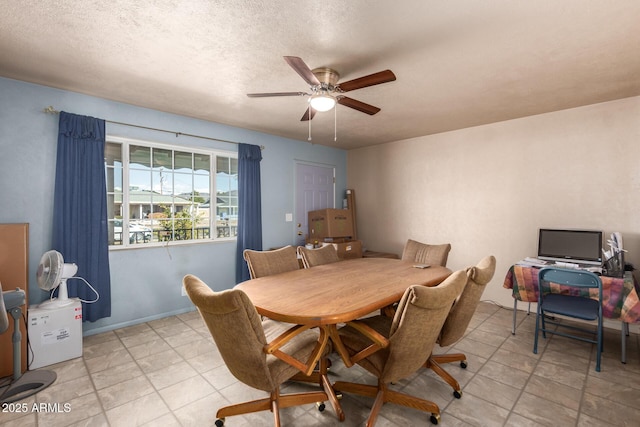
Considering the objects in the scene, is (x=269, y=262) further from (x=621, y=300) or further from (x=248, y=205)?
(x=621, y=300)

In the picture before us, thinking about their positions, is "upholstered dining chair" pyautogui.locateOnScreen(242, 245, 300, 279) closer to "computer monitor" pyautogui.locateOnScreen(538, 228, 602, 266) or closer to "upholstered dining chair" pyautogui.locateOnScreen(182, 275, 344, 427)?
"upholstered dining chair" pyautogui.locateOnScreen(182, 275, 344, 427)

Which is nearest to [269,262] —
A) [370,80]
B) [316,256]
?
[316,256]

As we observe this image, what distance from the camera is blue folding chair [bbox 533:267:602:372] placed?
8.18ft

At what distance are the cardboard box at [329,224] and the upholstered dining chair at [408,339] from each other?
2934 millimetres

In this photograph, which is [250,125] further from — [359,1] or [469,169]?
[469,169]

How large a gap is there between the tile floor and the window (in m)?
1.23

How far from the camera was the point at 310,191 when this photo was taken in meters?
5.25

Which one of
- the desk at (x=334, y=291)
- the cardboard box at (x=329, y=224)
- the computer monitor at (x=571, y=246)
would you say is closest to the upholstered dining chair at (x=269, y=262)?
the desk at (x=334, y=291)

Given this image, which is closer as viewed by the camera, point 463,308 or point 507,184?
point 463,308

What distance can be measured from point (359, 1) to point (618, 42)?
1929 millimetres

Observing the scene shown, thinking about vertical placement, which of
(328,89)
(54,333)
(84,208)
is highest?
(328,89)

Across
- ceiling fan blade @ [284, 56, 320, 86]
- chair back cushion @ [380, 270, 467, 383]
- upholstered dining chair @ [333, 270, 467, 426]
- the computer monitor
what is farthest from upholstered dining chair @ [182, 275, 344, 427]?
the computer monitor

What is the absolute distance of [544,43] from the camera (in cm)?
211

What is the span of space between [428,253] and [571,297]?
4.45 ft
